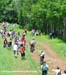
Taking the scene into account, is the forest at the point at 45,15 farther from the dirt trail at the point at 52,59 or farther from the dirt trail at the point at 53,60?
the dirt trail at the point at 52,59

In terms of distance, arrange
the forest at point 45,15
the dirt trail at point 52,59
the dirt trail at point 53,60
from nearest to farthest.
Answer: the dirt trail at point 52,59
the dirt trail at point 53,60
the forest at point 45,15

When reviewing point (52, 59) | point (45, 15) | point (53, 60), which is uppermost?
point (53, 60)

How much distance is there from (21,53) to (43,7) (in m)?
29.6

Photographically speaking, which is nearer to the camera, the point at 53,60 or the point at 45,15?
the point at 53,60

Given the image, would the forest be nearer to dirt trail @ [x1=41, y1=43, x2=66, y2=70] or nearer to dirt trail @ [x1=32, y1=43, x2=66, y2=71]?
dirt trail @ [x1=41, y1=43, x2=66, y2=70]

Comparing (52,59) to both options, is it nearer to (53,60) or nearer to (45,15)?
(53,60)

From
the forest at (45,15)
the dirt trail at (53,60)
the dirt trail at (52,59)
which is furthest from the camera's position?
the forest at (45,15)

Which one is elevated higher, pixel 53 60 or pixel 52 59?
pixel 53 60

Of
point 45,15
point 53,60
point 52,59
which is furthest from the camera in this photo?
point 45,15

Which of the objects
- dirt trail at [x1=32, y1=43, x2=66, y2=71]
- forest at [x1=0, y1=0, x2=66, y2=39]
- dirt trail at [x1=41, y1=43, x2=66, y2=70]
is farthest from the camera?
forest at [x1=0, y1=0, x2=66, y2=39]

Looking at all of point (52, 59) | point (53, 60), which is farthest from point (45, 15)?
point (53, 60)

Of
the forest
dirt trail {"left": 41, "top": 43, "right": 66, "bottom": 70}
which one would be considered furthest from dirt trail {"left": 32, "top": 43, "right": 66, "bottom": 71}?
the forest

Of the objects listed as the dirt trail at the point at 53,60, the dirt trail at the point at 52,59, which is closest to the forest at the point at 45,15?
the dirt trail at the point at 53,60

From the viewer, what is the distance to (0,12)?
111250 mm
